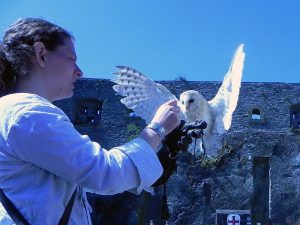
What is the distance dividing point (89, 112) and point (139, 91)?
42.5ft

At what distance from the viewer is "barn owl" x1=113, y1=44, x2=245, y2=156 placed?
3.64 m

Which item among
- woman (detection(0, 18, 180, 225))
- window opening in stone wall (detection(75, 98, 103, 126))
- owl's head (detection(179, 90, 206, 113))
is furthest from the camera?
window opening in stone wall (detection(75, 98, 103, 126))

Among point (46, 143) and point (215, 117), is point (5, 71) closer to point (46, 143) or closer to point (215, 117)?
point (46, 143)

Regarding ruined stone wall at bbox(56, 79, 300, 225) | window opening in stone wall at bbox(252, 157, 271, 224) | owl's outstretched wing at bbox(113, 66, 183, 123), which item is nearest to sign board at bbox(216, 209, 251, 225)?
ruined stone wall at bbox(56, 79, 300, 225)

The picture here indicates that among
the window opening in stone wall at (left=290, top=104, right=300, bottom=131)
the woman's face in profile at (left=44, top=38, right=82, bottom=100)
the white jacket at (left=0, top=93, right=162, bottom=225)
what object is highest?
the woman's face in profile at (left=44, top=38, right=82, bottom=100)

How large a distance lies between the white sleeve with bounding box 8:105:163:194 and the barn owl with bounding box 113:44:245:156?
7.42 ft

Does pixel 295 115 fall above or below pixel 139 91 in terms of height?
below

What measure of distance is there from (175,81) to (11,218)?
15.6 meters

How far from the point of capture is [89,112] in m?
16.9

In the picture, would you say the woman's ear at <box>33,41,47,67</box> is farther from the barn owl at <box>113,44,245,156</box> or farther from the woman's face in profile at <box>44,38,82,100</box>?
the barn owl at <box>113,44,245,156</box>

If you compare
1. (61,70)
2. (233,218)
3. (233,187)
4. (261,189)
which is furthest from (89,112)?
(61,70)

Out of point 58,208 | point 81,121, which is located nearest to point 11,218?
point 58,208

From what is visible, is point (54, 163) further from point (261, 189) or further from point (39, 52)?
point (261, 189)

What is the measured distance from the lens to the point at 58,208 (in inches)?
50.1
